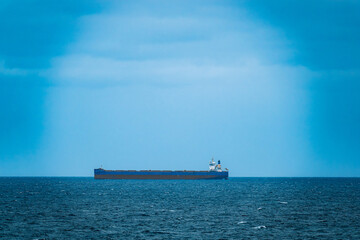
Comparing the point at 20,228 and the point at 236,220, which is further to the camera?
the point at 236,220

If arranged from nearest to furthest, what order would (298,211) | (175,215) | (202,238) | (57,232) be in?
(202,238) < (57,232) < (175,215) < (298,211)

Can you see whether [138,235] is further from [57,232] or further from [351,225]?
[351,225]

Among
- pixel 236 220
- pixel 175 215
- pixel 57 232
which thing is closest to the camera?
pixel 57 232

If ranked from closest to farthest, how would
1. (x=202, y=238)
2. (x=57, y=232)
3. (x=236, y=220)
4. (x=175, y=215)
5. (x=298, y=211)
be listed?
(x=202, y=238)
(x=57, y=232)
(x=236, y=220)
(x=175, y=215)
(x=298, y=211)

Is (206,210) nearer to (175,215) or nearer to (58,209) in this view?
(175,215)

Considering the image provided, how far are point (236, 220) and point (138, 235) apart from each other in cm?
1711

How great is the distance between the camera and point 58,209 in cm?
7194

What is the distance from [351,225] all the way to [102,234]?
2934 cm

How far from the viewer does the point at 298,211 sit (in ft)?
232

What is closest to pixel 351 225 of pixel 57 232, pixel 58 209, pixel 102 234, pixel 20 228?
pixel 102 234

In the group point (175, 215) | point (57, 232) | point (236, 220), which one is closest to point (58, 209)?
point (175, 215)

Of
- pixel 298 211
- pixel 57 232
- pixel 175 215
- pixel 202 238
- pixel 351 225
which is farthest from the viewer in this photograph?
pixel 298 211

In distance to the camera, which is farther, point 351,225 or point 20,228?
point 351,225

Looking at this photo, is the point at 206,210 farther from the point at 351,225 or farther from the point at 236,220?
the point at 351,225
